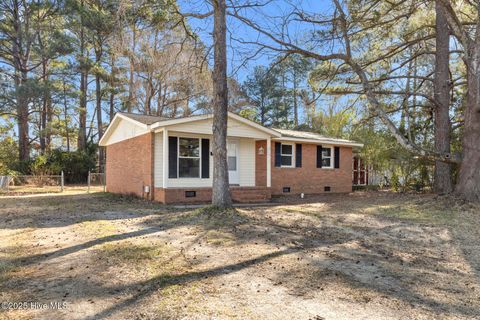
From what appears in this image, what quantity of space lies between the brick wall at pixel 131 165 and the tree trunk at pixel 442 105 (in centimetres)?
1114

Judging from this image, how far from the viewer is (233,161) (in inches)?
522

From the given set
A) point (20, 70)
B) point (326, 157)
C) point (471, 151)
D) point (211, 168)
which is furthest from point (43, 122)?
point (471, 151)

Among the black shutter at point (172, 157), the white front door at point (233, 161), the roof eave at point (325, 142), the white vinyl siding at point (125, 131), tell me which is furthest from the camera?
the roof eave at point (325, 142)

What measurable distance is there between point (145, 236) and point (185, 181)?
19.1 ft

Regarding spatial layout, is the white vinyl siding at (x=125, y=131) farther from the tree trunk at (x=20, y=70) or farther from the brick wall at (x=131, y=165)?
the tree trunk at (x=20, y=70)

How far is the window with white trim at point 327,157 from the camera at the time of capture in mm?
15852

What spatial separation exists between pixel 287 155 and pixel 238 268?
11.0 metres

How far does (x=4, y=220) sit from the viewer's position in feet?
25.2

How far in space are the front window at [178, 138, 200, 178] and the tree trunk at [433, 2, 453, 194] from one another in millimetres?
9368

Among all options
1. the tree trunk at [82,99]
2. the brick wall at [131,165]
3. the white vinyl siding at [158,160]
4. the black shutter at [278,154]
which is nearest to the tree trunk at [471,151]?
the black shutter at [278,154]

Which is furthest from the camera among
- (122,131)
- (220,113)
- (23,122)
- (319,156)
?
(23,122)

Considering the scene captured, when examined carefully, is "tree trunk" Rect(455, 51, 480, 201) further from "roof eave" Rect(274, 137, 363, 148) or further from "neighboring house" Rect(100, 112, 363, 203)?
"neighboring house" Rect(100, 112, 363, 203)

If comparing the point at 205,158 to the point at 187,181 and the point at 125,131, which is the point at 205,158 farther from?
the point at 125,131

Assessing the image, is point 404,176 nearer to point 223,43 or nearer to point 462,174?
point 462,174
